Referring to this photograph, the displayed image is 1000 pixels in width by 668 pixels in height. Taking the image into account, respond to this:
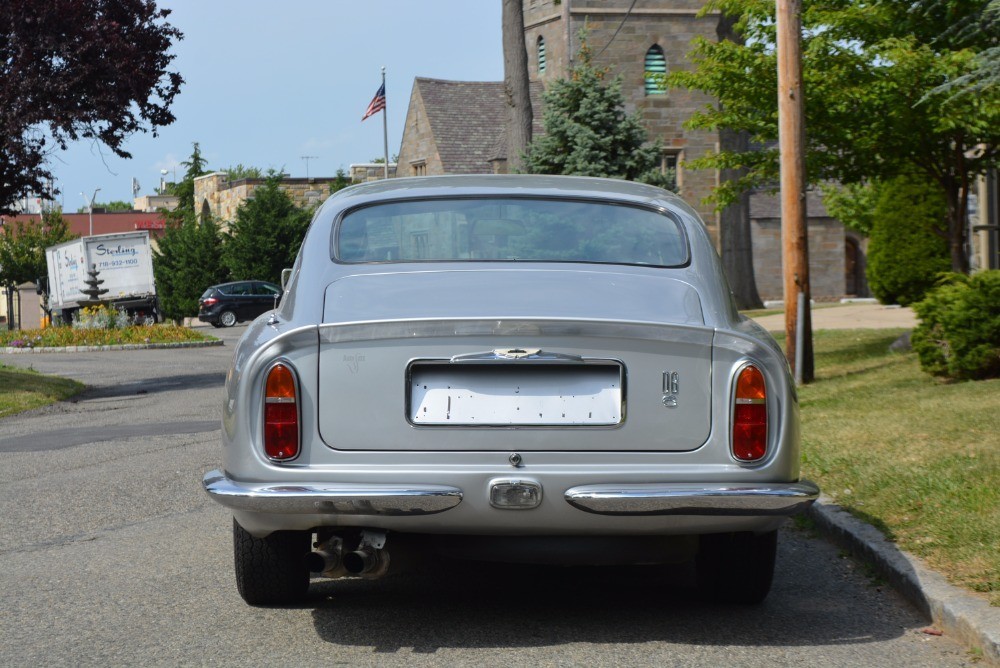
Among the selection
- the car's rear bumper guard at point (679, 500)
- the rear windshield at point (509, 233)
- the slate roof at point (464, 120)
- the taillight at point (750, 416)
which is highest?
the slate roof at point (464, 120)

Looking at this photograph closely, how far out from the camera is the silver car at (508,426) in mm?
4512

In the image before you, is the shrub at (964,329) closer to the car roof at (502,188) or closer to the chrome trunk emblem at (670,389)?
the car roof at (502,188)

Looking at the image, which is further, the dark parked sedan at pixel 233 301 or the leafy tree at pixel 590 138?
the dark parked sedan at pixel 233 301

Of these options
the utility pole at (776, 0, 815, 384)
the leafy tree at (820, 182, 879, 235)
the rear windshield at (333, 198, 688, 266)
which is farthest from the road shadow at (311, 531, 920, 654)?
the leafy tree at (820, 182, 879, 235)

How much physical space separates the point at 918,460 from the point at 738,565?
11.2ft

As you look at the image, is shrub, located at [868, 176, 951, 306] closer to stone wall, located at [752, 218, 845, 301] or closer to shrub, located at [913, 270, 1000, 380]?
shrub, located at [913, 270, 1000, 380]

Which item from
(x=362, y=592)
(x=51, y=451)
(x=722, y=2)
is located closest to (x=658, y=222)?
(x=362, y=592)

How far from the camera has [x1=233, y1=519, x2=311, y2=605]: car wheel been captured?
509 centimetres

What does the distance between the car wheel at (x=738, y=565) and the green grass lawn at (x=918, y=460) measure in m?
0.79

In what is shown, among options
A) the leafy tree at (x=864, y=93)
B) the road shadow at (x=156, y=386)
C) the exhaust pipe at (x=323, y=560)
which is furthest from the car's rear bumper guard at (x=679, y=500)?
the road shadow at (x=156, y=386)

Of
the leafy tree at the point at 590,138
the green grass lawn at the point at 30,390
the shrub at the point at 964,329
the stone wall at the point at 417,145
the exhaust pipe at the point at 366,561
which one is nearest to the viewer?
the exhaust pipe at the point at 366,561

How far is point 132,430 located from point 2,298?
89.9 m

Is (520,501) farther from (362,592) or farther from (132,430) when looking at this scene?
(132,430)

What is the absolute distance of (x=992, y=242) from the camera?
22.0 m
